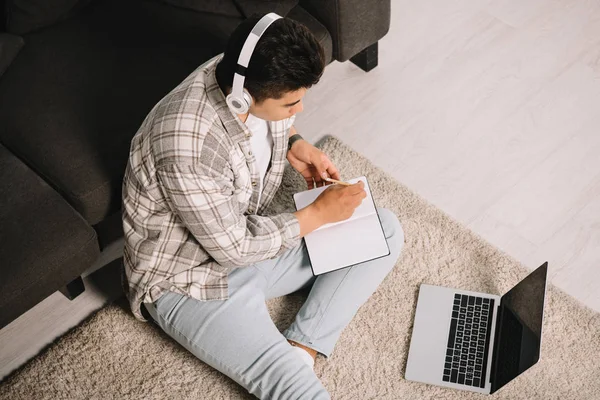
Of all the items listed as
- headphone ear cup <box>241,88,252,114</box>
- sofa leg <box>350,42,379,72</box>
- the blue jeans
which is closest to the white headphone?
headphone ear cup <box>241,88,252,114</box>

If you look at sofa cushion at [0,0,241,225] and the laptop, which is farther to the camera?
sofa cushion at [0,0,241,225]

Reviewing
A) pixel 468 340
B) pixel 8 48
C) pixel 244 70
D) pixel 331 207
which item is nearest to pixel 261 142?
pixel 331 207

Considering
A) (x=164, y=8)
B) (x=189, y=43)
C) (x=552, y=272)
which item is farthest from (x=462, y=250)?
(x=164, y=8)

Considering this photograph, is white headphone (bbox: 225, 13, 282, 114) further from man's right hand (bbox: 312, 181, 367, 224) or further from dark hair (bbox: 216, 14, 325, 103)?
man's right hand (bbox: 312, 181, 367, 224)

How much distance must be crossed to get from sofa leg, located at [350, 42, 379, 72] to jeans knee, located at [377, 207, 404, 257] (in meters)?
0.73

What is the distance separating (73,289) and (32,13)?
0.78 metres

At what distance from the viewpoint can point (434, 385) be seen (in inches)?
67.5

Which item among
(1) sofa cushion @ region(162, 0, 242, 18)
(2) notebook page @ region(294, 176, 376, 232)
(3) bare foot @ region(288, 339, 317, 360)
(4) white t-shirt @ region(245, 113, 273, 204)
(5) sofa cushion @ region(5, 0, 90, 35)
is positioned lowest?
(3) bare foot @ region(288, 339, 317, 360)

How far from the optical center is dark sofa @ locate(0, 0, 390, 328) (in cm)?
162

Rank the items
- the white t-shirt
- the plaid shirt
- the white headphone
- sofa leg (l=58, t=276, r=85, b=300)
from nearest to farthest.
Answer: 1. the white headphone
2. the plaid shirt
3. the white t-shirt
4. sofa leg (l=58, t=276, r=85, b=300)

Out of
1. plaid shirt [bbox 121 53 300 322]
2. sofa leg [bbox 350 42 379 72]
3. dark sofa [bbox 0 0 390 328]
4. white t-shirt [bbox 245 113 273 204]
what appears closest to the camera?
plaid shirt [bbox 121 53 300 322]

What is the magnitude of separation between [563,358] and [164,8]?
4.79 ft

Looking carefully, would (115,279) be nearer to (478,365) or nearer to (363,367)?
(363,367)

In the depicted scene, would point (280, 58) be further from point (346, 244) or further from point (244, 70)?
point (346, 244)
